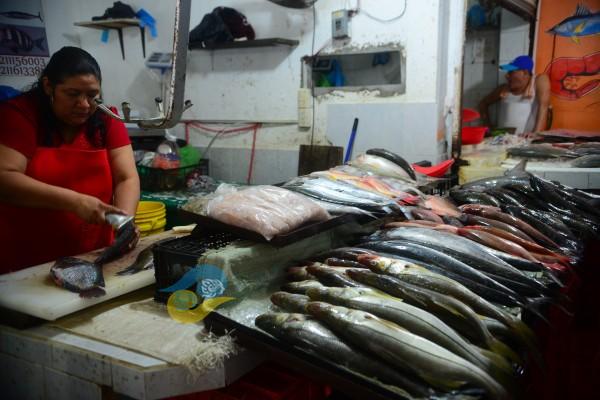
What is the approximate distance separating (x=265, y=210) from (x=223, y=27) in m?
4.63

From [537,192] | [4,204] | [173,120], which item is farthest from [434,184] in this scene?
[4,204]

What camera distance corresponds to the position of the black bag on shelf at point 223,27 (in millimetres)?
5949

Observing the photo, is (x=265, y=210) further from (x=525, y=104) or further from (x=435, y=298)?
(x=525, y=104)

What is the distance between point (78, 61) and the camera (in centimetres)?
257

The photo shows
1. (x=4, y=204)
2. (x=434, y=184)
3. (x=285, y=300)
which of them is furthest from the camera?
(x=434, y=184)

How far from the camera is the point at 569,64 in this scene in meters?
7.98

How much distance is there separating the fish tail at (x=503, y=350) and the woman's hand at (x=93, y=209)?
1.73 m

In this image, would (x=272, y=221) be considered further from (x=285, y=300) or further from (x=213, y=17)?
(x=213, y=17)

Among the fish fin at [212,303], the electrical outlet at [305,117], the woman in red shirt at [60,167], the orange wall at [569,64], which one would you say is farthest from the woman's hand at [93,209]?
the orange wall at [569,64]

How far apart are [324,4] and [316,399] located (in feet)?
16.0

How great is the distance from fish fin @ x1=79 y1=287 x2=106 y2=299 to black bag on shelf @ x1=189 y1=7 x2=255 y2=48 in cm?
476

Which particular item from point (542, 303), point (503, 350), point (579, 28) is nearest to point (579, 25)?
point (579, 28)

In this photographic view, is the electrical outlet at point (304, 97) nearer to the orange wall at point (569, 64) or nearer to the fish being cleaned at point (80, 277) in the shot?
the fish being cleaned at point (80, 277)

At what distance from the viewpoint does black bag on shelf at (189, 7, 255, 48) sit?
5949mm
